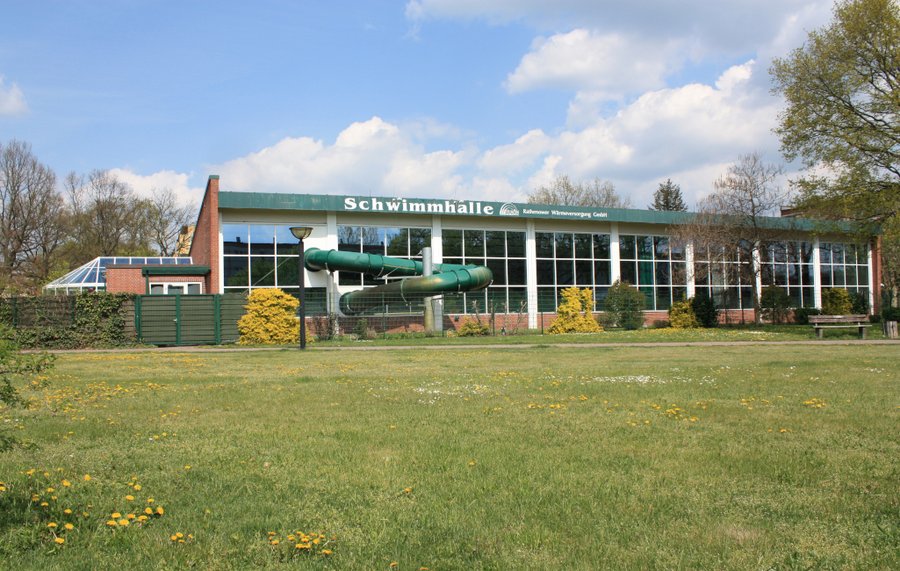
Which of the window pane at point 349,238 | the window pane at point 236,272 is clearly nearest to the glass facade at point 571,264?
the window pane at point 349,238

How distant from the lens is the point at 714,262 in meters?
40.2

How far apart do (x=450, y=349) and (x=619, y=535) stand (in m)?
17.8

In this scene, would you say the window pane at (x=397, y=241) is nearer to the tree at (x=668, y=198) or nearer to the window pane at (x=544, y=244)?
the window pane at (x=544, y=244)

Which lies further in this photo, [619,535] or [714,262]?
[714,262]

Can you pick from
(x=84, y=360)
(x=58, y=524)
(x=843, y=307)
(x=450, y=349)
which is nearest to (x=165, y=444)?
(x=58, y=524)

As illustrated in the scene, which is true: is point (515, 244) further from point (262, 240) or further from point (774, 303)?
point (774, 303)

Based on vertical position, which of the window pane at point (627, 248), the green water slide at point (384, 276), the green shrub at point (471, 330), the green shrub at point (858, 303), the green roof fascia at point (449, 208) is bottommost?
the green shrub at point (471, 330)

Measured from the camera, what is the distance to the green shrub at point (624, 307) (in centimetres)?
3656

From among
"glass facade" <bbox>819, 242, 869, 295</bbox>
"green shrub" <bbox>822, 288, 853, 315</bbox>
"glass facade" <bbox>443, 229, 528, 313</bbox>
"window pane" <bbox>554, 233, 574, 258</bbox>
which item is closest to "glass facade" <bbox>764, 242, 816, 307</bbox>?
"glass facade" <bbox>819, 242, 869, 295</bbox>

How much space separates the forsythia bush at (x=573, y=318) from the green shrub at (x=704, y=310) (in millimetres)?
6349

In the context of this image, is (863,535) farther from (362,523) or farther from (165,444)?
(165,444)

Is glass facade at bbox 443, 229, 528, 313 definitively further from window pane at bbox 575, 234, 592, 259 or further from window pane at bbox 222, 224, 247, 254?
window pane at bbox 222, 224, 247, 254

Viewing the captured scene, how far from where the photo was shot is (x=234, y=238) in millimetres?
32750

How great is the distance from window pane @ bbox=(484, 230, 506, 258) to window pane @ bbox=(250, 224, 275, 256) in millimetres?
11511
